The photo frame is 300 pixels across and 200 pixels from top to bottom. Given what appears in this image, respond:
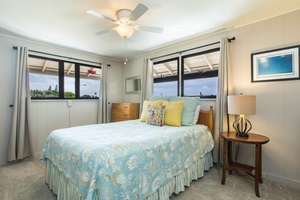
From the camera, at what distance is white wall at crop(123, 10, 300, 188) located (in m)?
2.04

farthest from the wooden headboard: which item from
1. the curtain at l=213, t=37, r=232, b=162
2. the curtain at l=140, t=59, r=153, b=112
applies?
the curtain at l=140, t=59, r=153, b=112

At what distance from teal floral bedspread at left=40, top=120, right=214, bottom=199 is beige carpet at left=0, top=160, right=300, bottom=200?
349 millimetres

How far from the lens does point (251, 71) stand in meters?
2.37

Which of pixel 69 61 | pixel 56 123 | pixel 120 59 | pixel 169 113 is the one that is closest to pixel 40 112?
pixel 56 123

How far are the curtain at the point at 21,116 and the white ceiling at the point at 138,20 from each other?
55 centimetres

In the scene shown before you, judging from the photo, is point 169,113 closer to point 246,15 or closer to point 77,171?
point 77,171

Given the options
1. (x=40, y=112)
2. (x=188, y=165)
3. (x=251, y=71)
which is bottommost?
(x=188, y=165)

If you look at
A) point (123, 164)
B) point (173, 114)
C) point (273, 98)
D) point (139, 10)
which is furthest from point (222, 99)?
point (123, 164)

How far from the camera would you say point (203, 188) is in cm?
199

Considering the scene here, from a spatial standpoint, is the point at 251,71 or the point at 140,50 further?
the point at 140,50

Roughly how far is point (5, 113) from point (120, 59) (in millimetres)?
2886

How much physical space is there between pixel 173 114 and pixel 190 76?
113 centimetres

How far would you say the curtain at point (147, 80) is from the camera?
373cm

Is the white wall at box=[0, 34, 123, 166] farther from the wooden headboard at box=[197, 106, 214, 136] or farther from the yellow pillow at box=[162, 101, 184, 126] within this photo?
the wooden headboard at box=[197, 106, 214, 136]
